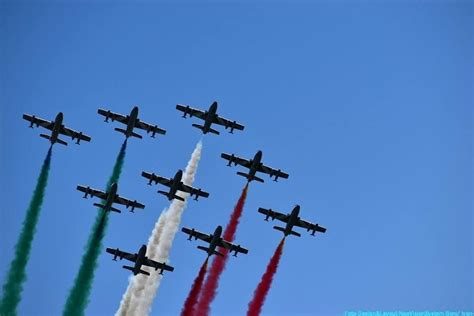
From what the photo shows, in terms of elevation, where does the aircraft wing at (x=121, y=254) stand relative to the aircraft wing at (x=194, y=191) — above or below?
below

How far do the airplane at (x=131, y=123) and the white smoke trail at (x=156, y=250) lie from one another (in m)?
→ 5.70

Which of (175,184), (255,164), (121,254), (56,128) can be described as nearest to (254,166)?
(255,164)

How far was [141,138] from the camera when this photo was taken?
116m

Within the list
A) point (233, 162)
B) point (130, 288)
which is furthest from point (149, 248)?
point (233, 162)

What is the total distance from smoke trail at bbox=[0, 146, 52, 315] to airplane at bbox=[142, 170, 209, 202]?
33.0 ft

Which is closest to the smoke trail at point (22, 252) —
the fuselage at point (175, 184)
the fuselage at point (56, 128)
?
the fuselage at point (56, 128)

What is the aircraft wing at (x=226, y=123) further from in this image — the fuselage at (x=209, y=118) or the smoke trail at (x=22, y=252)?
the smoke trail at (x=22, y=252)

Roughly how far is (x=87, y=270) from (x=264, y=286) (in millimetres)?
17134

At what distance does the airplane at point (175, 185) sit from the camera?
116 metres

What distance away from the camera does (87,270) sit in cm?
11512

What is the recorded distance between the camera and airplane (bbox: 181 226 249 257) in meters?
115

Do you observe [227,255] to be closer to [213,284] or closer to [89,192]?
[213,284]

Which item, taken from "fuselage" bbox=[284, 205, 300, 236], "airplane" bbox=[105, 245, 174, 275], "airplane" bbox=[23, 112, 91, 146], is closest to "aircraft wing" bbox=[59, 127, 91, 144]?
"airplane" bbox=[23, 112, 91, 146]

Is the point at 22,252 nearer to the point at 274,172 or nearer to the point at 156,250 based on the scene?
the point at 156,250
